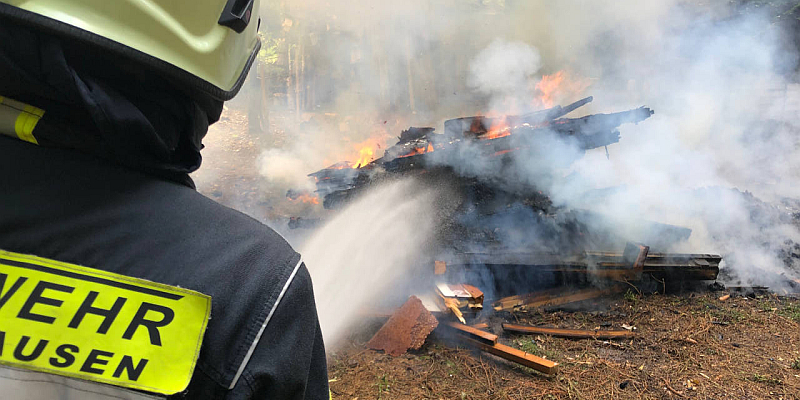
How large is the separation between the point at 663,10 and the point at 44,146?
17.7 metres

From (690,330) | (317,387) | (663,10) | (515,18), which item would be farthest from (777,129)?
(317,387)

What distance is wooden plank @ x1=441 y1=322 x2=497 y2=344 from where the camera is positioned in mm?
4574

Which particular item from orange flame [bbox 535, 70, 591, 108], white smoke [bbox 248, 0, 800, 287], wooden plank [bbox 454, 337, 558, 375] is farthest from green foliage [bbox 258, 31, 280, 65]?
wooden plank [bbox 454, 337, 558, 375]

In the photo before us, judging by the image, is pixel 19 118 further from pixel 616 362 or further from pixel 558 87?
pixel 558 87

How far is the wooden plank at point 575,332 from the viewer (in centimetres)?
508

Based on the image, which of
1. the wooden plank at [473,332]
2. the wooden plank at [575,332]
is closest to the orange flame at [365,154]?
the wooden plank at [473,332]

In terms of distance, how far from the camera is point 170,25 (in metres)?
0.97

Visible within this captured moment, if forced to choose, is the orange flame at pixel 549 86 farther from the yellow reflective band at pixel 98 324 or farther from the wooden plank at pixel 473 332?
the yellow reflective band at pixel 98 324

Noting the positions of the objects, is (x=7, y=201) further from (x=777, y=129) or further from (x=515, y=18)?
(x=515, y=18)

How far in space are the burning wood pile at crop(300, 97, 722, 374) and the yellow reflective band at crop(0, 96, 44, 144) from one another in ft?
14.1

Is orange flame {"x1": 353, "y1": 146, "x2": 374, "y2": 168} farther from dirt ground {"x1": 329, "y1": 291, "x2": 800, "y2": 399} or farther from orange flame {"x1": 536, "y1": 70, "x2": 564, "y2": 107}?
orange flame {"x1": 536, "y1": 70, "x2": 564, "y2": 107}

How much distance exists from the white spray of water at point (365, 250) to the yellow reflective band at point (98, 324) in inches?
168

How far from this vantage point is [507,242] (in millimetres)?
6719

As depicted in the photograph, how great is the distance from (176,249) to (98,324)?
7.5 inches
